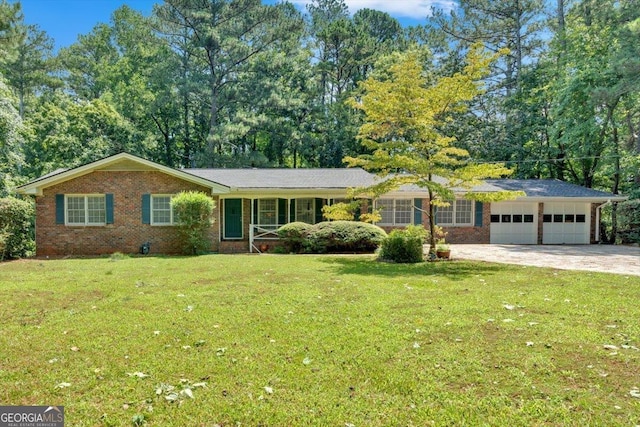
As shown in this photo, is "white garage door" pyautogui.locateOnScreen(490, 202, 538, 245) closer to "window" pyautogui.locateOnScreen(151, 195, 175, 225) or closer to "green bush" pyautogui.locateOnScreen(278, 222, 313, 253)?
"green bush" pyautogui.locateOnScreen(278, 222, 313, 253)

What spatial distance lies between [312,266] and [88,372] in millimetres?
7577

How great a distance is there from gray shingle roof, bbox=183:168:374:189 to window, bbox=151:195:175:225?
7.66ft

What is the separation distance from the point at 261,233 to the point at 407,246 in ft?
22.7

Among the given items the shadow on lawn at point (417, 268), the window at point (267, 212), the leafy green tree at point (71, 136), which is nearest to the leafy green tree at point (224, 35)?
the leafy green tree at point (71, 136)

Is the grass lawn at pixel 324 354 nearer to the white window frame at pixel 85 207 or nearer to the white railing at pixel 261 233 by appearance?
the white window frame at pixel 85 207

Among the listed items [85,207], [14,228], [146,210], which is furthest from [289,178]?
[14,228]

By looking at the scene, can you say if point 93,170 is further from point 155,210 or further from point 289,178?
point 289,178

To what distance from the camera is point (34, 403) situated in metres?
3.20

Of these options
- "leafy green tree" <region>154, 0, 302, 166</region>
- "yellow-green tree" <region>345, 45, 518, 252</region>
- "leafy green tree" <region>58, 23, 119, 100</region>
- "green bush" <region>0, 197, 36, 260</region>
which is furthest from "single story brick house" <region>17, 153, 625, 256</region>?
"leafy green tree" <region>58, 23, 119, 100</region>

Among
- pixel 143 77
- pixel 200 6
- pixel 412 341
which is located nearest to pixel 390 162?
pixel 412 341

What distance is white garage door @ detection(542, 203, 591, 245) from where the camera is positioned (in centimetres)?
1916

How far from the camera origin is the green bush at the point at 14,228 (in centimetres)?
1327

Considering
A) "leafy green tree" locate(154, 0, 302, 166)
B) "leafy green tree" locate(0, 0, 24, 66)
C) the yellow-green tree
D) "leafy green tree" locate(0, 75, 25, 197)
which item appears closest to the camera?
the yellow-green tree

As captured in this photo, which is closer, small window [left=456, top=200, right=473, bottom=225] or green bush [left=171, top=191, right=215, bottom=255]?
green bush [left=171, top=191, right=215, bottom=255]
